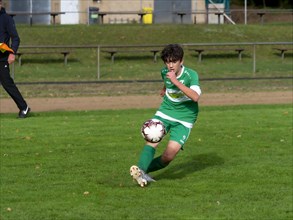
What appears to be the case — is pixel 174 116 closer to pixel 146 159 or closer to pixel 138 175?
pixel 146 159

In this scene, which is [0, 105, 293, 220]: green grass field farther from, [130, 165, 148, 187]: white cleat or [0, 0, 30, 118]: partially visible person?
[0, 0, 30, 118]: partially visible person

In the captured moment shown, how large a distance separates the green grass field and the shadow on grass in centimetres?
1

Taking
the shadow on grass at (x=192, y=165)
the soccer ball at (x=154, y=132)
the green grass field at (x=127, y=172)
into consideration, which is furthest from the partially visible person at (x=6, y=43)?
the soccer ball at (x=154, y=132)

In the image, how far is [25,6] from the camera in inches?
1650

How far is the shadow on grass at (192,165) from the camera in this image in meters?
10.8

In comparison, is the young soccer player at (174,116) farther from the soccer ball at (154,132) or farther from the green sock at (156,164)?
the soccer ball at (154,132)

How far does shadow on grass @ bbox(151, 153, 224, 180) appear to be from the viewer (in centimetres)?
1083

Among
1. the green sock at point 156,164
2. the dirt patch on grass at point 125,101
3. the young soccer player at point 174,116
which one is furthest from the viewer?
the dirt patch on grass at point 125,101

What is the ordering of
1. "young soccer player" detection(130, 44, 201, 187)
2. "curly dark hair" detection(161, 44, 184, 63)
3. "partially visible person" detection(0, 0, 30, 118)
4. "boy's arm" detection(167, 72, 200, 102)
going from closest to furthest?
"boy's arm" detection(167, 72, 200, 102) → "curly dark hair" detection(161, 44, 184, 63) → "young soccer player" detection(130, 44, 201, 187) → "partially visible person" detection(0, 0, 30, 118)

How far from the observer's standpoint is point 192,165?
11523 mm

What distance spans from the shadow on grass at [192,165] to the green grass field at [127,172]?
12 mm

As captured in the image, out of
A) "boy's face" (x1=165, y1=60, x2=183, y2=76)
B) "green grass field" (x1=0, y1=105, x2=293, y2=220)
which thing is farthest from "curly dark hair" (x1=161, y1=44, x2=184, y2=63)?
"green grass field" (x1=0, y1=105, x2=293, y2=220)

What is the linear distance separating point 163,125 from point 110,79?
17.8m

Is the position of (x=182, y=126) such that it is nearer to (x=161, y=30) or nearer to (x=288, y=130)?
(x=288, y=130)
